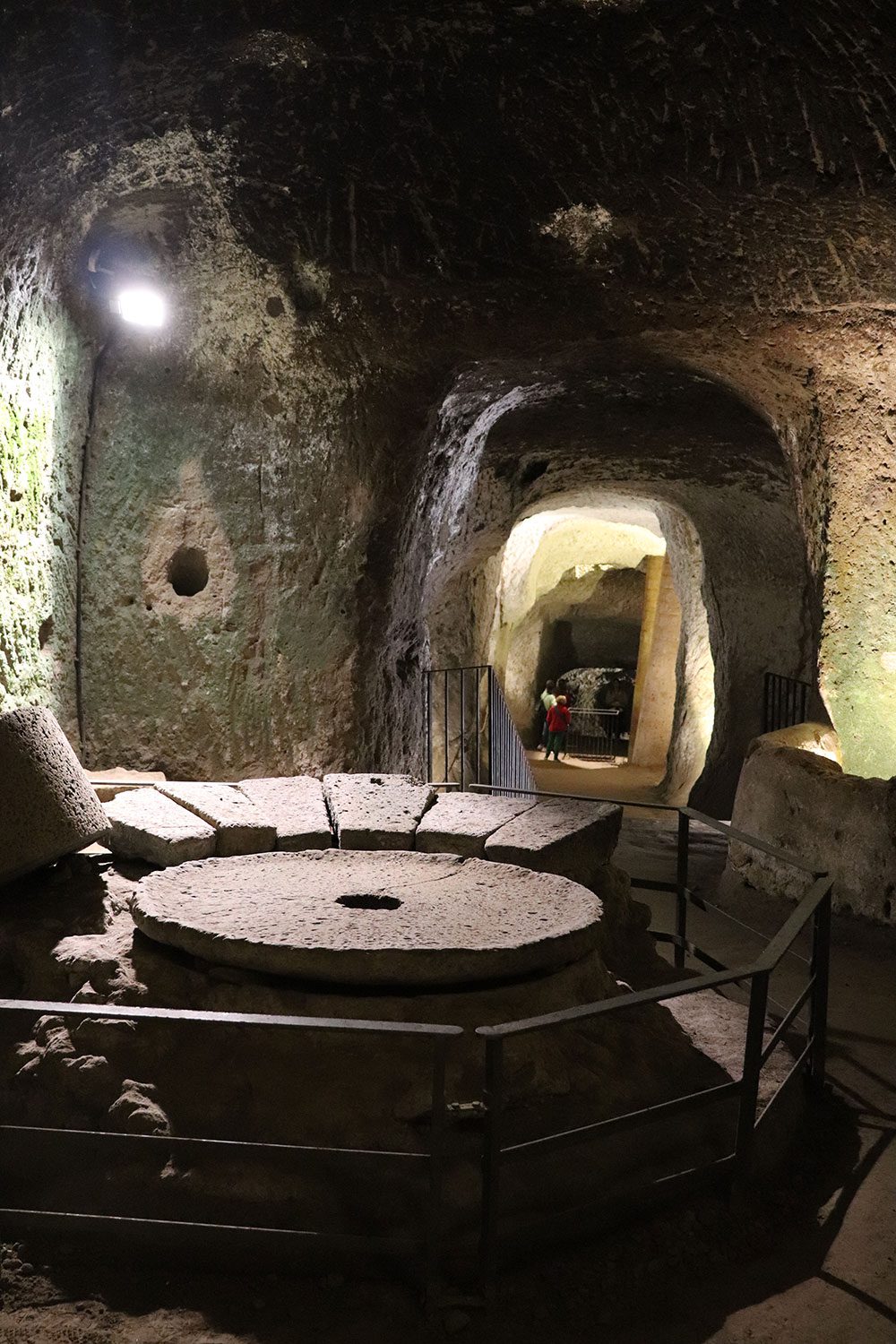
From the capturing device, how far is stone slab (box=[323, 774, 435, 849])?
3830 mm

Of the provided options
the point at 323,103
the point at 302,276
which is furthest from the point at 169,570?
the point at 323,103

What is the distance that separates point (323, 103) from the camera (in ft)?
15.1

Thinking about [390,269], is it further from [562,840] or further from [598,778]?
[598,778]

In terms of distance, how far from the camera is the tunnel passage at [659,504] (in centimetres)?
755

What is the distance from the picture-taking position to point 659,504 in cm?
1145

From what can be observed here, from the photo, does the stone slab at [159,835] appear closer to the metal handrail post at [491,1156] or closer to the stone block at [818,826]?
the metal handrail post at [491,1156]

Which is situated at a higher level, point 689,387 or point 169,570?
point 689,387

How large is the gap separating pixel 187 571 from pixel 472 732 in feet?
15.3

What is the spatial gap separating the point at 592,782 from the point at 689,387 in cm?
714

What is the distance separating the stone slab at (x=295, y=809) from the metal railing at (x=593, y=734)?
1411 centimetres

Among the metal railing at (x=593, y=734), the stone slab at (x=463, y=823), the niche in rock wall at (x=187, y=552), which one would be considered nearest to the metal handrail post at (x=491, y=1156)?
the stone slab at (x=463, y=823)

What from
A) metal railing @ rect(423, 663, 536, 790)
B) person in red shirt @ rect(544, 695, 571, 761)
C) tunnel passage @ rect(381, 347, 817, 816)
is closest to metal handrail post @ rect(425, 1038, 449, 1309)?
tunnel passage @ rect(381, 347, 817, 816)

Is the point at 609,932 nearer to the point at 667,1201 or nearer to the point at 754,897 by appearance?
the point at 667,1201

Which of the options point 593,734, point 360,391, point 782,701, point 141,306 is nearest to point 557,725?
point 593,734
